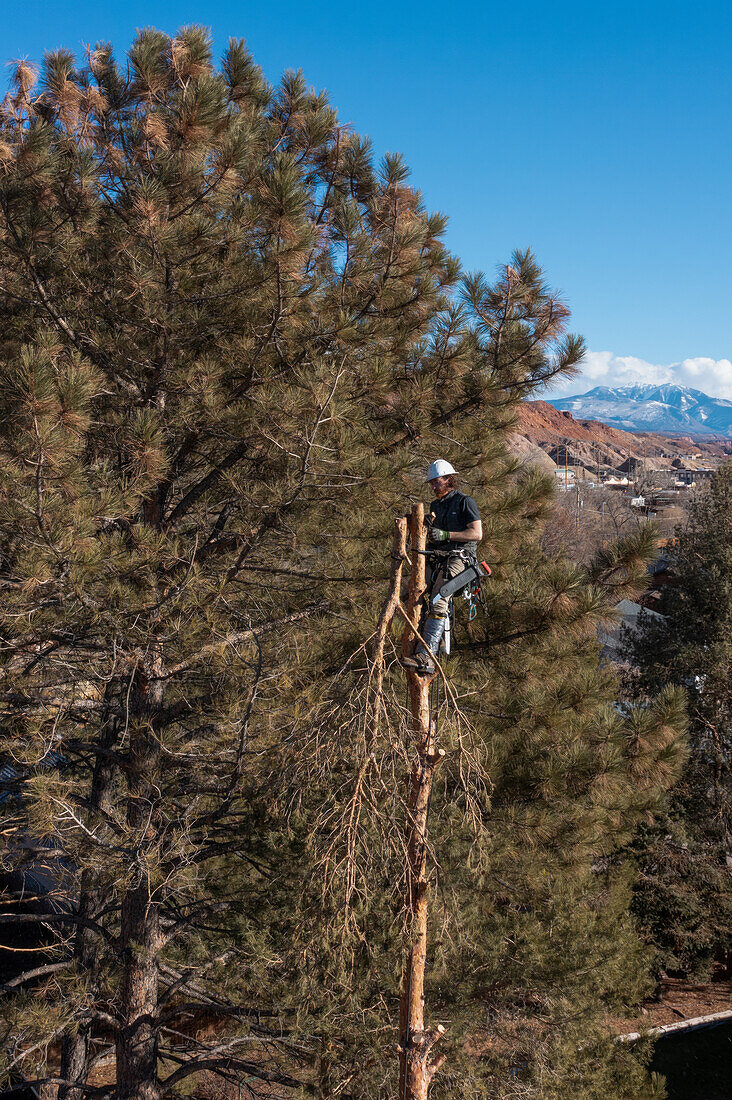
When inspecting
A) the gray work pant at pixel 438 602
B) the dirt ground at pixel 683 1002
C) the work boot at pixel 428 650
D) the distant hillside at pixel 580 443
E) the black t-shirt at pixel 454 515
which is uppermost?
the distant hillside at pixel 580 443

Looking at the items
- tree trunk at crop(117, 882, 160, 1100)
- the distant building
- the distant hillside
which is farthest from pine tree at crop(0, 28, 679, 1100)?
the distant hillside

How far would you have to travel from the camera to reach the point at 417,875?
342 cm

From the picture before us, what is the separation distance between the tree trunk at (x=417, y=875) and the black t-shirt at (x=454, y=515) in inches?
27.0

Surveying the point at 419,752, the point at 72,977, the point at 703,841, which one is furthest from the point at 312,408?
the point at 703,841

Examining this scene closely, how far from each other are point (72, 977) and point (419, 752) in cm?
471

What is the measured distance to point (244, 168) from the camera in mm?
5711

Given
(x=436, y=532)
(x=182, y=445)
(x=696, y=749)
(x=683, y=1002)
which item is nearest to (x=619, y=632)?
(x=696, y=749)

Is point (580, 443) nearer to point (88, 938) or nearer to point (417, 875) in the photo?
point (88, 938)

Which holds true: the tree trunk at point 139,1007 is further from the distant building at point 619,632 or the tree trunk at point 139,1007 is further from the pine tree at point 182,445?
the distant building at point 619,632

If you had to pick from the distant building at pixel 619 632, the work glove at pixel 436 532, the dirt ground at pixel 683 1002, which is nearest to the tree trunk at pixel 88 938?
the work glove at pixel 436 532

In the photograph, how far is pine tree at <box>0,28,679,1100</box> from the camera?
5.30m

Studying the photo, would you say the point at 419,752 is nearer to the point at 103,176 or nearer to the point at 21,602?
the point at 21,602

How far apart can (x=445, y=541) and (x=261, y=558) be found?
124 inches

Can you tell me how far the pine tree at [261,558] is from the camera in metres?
5.30
